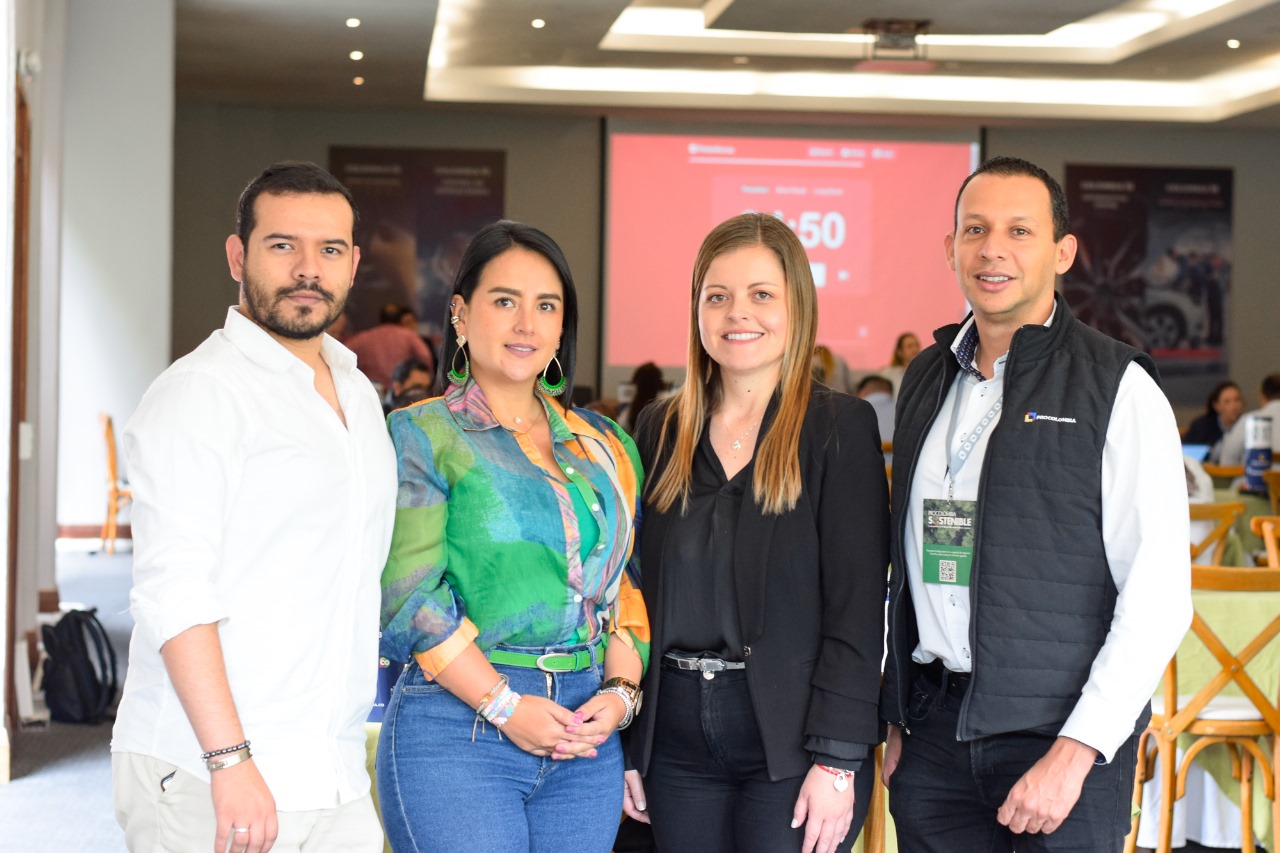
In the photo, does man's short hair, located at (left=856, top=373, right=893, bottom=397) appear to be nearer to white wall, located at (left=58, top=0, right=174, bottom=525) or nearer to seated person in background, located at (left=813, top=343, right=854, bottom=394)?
seated person in background, located at (left=813, top=343, right=854, bottom=394)

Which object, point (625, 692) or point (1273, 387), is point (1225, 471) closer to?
point (1273, 387)

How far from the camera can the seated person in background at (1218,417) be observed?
36.3ft

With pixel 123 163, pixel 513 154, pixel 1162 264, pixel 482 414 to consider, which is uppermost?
pixel 513 154

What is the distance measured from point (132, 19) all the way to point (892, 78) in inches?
286

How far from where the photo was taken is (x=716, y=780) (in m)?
2.08

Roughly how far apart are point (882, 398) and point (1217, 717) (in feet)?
16.9

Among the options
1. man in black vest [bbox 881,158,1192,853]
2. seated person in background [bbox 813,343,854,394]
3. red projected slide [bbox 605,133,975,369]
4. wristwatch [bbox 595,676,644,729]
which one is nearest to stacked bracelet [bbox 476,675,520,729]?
wristwatch [bbox 595,676,644,729]

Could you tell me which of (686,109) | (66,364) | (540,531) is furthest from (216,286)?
(540,531)

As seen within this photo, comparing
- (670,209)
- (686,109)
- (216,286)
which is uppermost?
(686,109)

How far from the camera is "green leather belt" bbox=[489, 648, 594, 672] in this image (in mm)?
1945

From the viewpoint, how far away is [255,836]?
5.51ft

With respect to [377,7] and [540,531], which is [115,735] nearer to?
[540,531]

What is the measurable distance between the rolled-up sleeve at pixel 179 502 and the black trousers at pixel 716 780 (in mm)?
745

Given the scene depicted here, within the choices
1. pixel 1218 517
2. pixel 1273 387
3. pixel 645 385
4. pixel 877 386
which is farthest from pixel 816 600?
pixel 1273 387
